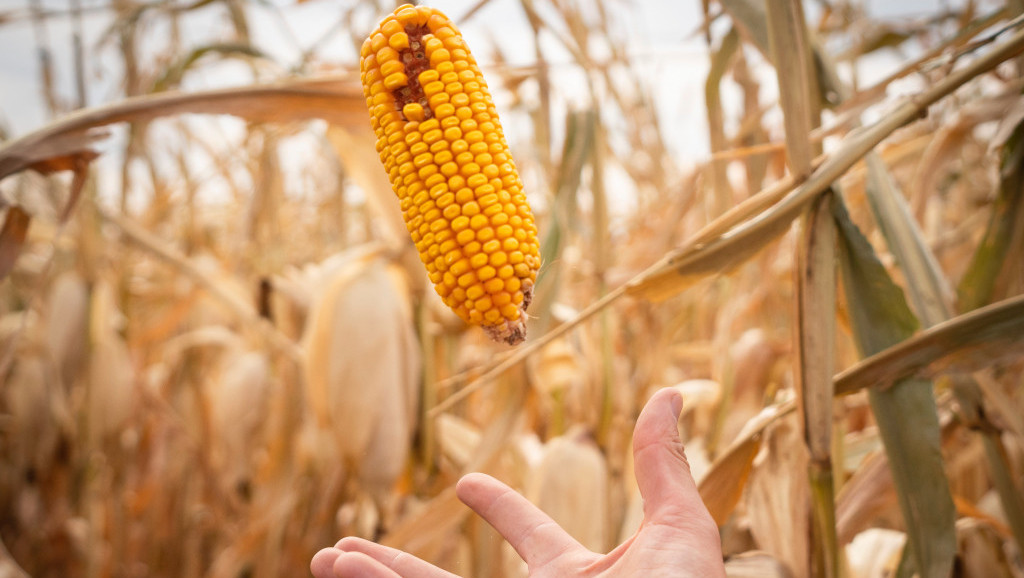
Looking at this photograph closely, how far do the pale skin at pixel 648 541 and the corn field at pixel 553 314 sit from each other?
0.15 meters

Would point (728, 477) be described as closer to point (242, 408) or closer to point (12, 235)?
point (12, 235)

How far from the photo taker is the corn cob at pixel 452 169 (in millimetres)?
426

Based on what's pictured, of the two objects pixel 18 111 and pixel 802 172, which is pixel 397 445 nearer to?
pixel 802 172

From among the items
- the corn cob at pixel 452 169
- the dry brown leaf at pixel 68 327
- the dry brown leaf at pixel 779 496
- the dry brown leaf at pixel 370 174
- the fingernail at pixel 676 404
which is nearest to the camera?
the corn cob at pixel 452 169

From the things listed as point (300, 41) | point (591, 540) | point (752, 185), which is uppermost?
point (300, 41)

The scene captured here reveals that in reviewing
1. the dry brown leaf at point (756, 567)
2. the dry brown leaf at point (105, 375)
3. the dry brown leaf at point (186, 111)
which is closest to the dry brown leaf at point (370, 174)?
the dry brown leaf at point (186, 111)

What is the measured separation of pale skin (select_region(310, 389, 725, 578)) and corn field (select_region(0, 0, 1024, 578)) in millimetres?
146

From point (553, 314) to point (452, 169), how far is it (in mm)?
1002

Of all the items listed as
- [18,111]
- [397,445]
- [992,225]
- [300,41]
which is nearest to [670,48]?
[300,41]

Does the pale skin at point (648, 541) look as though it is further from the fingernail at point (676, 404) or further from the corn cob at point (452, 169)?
the corn cob at point (452, 169)

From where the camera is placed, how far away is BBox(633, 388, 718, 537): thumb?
20.7 inches

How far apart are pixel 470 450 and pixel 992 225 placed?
42.3 inches

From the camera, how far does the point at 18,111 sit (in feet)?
6.70

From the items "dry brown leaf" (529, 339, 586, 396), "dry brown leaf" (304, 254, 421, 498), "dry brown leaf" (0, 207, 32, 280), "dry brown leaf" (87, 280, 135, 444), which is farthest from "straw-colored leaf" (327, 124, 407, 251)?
"dry brown leaf" (87, 280, 135, 444)
